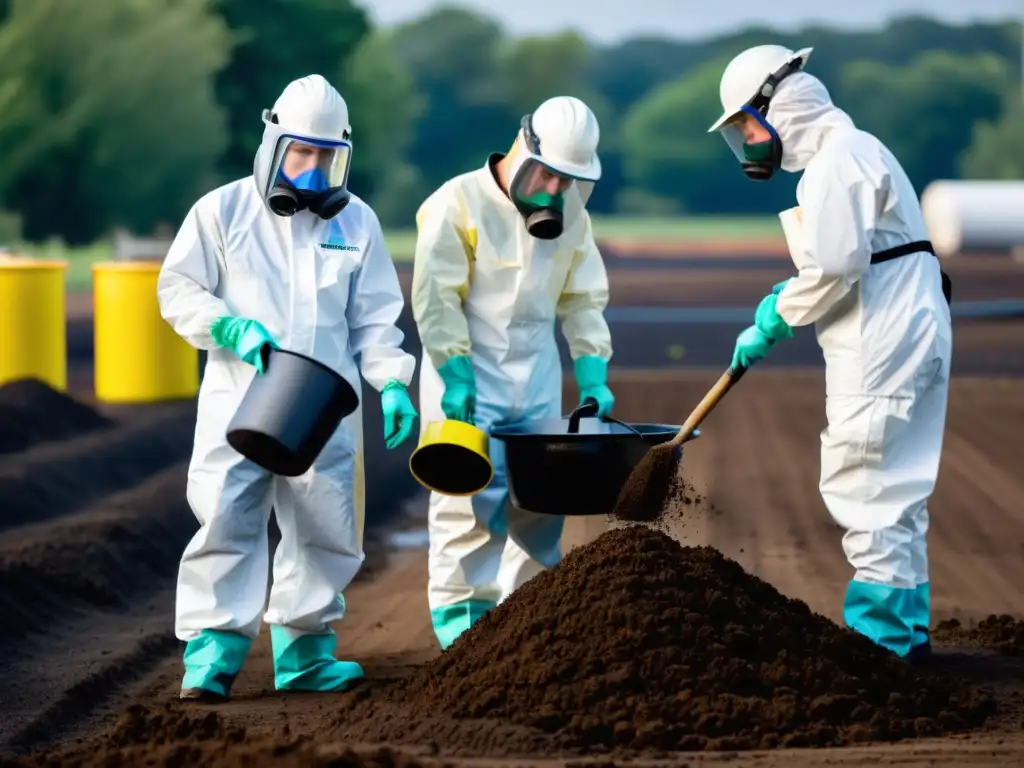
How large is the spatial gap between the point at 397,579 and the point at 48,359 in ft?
18.0

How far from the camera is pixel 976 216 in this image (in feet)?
109

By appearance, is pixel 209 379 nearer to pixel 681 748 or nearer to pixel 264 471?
pixel 264 471

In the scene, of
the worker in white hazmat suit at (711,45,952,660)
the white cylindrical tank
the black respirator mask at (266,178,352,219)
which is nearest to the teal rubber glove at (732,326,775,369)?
the worker in white hazmat suit at (711,45,952,660)

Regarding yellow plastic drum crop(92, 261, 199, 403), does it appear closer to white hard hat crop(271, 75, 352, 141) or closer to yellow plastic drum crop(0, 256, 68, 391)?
yellow plastic drum crop(0, 256, 68, 391)

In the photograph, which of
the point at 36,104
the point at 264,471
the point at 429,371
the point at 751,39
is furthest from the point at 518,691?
the point at 751,39

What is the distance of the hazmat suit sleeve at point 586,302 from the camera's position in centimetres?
697

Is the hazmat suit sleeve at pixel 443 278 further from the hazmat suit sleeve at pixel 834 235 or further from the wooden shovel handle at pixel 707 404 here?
the hazmat suit sleeve at pixel 834 235

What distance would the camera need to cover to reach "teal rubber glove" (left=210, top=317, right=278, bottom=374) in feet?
18.9

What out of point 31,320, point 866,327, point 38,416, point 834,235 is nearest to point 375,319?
point 834,235

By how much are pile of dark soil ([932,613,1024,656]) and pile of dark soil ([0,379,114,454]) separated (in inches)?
256

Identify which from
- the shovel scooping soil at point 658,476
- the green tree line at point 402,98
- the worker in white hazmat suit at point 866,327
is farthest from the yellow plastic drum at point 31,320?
the green tree line at point 402,98

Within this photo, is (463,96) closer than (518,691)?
No

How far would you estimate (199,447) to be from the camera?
6047 millimetres

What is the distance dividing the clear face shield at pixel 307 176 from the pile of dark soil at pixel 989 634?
10.2ft
